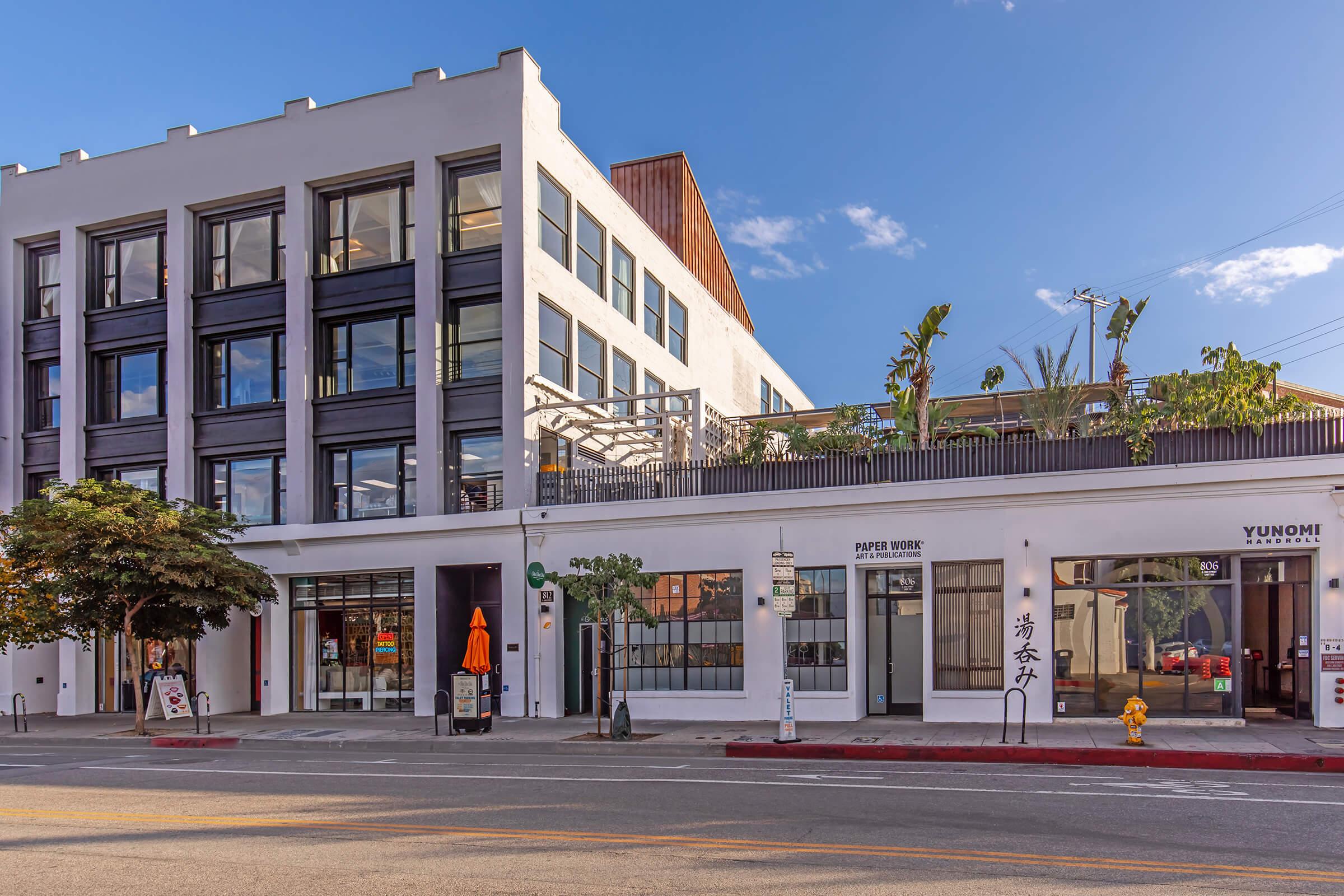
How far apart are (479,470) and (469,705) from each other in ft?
20.9

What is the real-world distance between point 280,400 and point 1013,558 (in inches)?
702

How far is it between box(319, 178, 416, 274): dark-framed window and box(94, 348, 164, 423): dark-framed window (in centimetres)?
589

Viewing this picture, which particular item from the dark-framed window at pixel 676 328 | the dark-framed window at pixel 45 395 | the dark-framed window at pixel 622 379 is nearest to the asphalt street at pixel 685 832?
the dark-framed window at pixel 622 379

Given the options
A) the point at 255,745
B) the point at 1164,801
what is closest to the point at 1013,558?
the point at 1164,801

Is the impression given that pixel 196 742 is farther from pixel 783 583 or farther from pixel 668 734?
pixel 783 583

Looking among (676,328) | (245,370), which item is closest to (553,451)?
(245,370)

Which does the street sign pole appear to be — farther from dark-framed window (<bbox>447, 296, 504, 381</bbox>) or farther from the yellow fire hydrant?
dark-framed window (<bbox>447, 296, 504, 381</bbox>)

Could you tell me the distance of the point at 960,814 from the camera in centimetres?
1050

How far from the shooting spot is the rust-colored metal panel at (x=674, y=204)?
37.7m

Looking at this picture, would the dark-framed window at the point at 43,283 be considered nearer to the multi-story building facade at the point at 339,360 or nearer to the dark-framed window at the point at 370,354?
the multi-story building facade at the point at 339,360

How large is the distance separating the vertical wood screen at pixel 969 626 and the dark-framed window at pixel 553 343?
10602mm

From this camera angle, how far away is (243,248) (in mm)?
27484

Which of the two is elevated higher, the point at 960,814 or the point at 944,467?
the point at 944,467

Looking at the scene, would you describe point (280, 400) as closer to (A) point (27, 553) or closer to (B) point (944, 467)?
(A) point (27, 553)
